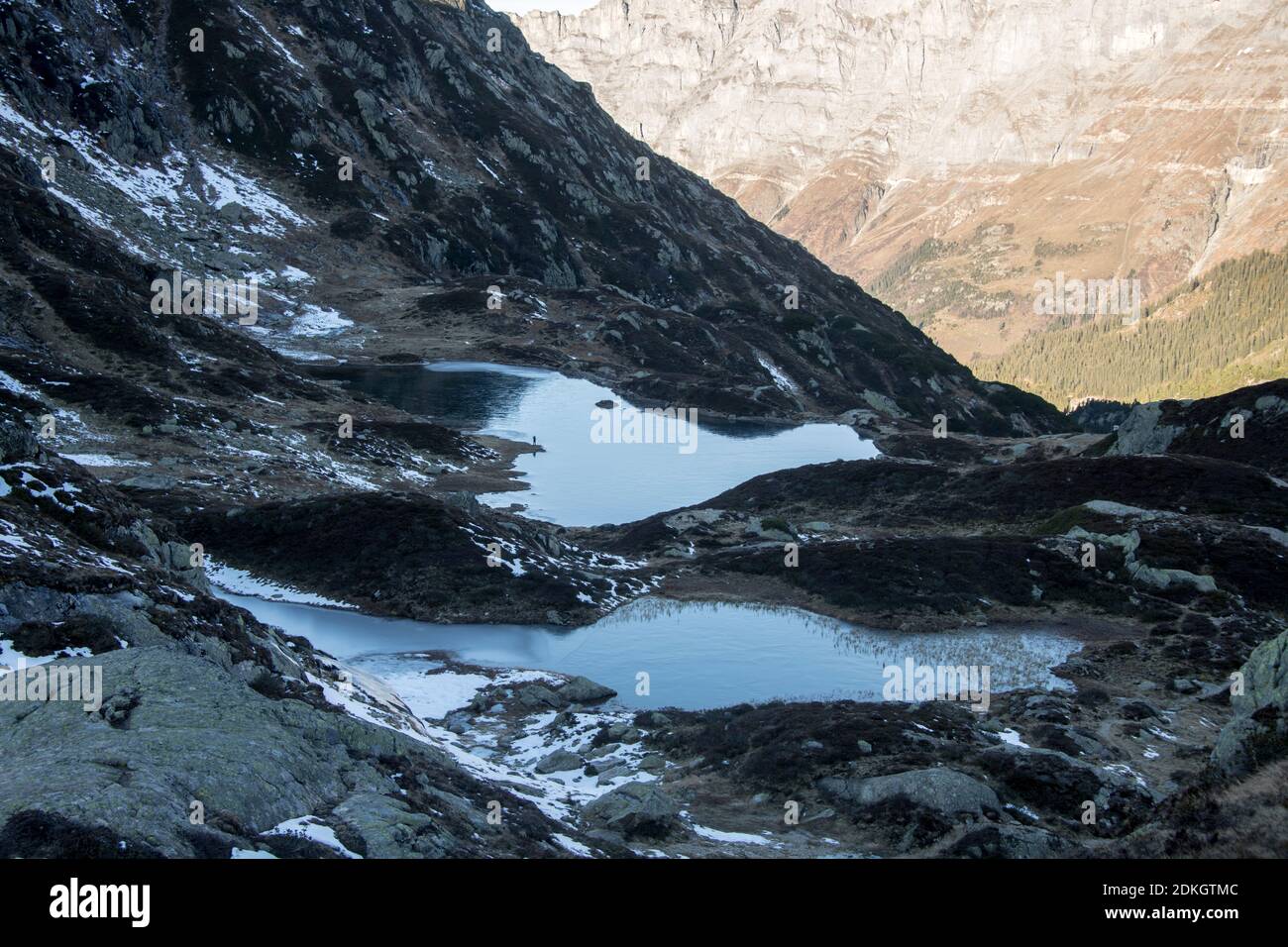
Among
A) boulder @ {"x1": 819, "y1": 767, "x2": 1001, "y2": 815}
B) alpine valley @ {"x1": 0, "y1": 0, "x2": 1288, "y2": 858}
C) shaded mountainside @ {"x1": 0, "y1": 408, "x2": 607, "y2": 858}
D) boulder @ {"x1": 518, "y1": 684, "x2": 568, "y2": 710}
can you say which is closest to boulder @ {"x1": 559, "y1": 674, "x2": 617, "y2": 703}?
alpine valley @ {"x1": 0, "y1": 0, "x2": 1288, "y2": 858}

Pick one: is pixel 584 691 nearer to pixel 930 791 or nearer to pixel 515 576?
pixel 515 576

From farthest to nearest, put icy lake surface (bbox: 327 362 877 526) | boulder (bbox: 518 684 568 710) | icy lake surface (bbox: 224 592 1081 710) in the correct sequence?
icy lake surface (bbox: 327 362 877 526)
icy lake surface (bbox: 224 592 1081 710)
boulder (bbox: 518 684 568 710)

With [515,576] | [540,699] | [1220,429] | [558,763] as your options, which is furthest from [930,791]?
[1220,429]

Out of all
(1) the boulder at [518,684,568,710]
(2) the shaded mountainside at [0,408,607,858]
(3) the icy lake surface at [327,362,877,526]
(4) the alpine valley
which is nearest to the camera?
(2) the shaded mountainside at [0,408,607,858]

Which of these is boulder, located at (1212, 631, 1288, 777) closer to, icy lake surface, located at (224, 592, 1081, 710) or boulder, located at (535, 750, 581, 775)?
icy lake surface, located at (224, 592, 1081, 710)

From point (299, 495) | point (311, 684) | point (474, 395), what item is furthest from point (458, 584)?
point (474, 395)

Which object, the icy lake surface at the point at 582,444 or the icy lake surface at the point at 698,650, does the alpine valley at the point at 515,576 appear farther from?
the icy lake surface at the point at 582,444
